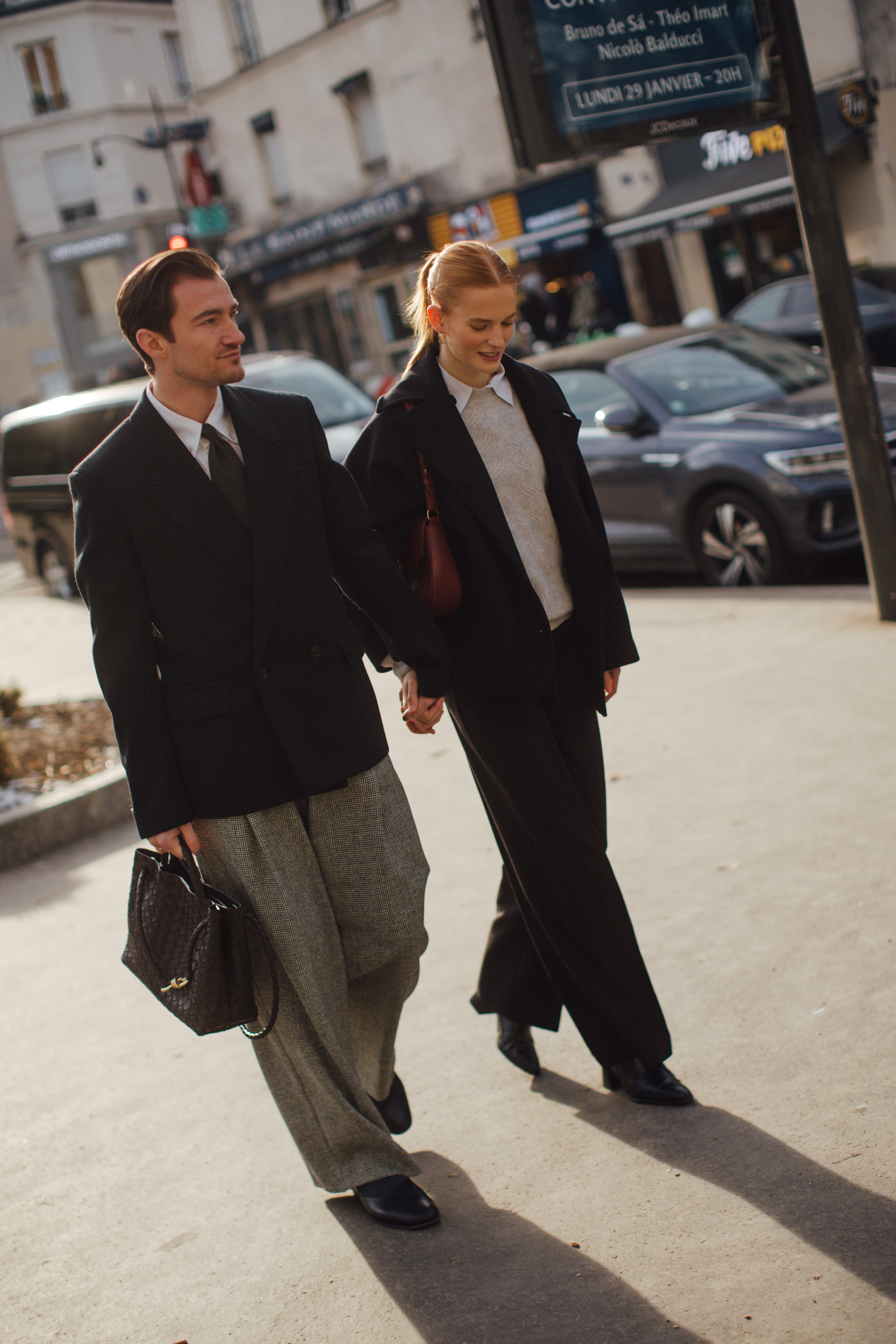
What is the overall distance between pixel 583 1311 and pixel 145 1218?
118cm

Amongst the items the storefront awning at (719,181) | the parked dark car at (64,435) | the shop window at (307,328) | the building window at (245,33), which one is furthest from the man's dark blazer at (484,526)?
the building window at (245,33)

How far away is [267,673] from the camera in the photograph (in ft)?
8.95

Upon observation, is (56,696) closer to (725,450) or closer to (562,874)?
(725,450)

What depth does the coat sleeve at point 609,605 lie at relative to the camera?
3123 millimetres

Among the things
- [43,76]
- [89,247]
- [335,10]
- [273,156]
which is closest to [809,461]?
[335,10]

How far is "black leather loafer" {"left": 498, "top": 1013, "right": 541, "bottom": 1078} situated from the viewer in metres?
3.37

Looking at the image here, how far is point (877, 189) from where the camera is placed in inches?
793

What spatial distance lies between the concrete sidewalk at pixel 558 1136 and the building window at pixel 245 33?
30.2m

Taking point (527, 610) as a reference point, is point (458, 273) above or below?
above

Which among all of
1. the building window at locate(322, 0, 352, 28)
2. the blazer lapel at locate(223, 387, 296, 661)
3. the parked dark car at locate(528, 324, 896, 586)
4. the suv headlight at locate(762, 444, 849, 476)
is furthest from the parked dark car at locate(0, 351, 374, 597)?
the building window at locate(322, 0, 352, 28)

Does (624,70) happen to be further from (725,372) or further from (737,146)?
(737,146)

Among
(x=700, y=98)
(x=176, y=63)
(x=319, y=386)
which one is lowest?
(x=319, y=386)

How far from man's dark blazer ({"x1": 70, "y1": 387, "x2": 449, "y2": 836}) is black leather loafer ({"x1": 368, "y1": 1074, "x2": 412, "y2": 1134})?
85cm

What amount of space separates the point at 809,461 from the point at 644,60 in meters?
2.72
